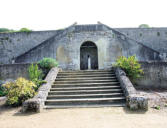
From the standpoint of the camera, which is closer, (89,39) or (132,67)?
(132,67)

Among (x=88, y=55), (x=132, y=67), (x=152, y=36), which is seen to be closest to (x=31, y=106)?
(x=132, y=67)

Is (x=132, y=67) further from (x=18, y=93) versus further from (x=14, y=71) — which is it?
(x=14, y=71)

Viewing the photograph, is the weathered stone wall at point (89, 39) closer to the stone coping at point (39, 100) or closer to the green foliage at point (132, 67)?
the green foliage at point (132, 67)

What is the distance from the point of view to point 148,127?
13.5 feet

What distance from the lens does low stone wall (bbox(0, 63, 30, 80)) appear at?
941cm

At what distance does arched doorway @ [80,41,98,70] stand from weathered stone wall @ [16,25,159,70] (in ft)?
9.18

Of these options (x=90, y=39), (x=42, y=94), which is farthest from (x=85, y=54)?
(x=42, y=94)

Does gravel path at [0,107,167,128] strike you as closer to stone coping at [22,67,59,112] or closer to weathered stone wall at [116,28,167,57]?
stone coping at [22,67,59,112]

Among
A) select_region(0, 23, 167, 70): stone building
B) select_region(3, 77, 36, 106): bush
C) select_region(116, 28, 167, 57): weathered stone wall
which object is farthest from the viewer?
select_region(116, 28, 167, 57): weathered stone wall

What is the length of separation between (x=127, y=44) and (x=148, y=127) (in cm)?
986

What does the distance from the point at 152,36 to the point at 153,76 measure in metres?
12.7

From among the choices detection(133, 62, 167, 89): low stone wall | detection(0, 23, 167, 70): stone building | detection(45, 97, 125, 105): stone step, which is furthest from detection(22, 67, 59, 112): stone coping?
detection(0, 23, 167, 70): stone building

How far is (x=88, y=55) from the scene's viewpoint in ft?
54.3

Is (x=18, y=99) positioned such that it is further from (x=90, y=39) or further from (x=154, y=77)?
(x=90, y=39)
